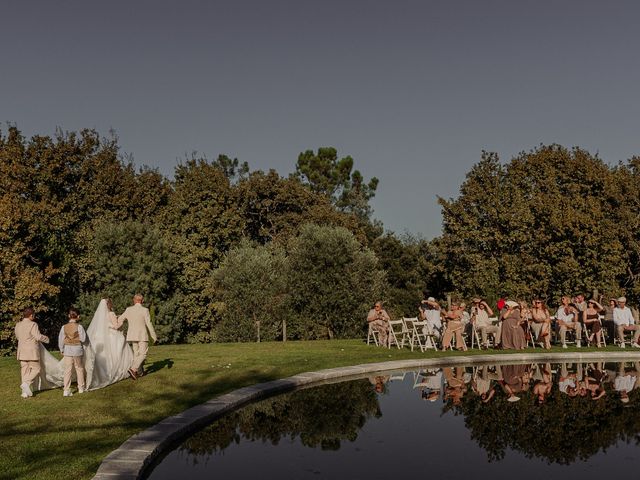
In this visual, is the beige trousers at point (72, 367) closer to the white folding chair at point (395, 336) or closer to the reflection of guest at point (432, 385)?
the reflection of guest at point (432, 385)

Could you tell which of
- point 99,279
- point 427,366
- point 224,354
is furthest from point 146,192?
point 427,366

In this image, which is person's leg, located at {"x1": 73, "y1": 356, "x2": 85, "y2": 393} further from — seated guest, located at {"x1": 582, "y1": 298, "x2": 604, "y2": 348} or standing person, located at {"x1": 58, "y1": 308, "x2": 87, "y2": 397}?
seated guest, located at {"x1": 582, "y1": 298, "x2": 604, "y2": 348}

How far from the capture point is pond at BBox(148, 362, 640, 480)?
346 inches

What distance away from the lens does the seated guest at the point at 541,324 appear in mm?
21062

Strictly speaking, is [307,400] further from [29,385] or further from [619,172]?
[619,172]

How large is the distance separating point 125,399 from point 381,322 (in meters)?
11.5

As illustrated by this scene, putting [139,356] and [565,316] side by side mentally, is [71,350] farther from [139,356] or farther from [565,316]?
[565,316]

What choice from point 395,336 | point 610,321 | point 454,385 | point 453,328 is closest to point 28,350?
point 454,385

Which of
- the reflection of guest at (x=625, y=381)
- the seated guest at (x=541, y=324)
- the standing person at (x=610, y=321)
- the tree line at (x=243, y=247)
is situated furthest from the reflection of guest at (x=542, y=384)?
the tree line at (x=243, y=247)

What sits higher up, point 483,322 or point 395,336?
point 483,322

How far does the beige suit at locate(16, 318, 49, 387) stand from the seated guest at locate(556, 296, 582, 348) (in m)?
15.7

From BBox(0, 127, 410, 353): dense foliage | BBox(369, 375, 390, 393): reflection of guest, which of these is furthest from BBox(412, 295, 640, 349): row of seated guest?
BBox(0, 127, 410, 353): dense foliage

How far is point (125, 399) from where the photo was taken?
12.7m

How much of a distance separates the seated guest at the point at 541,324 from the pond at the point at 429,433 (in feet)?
18.1
